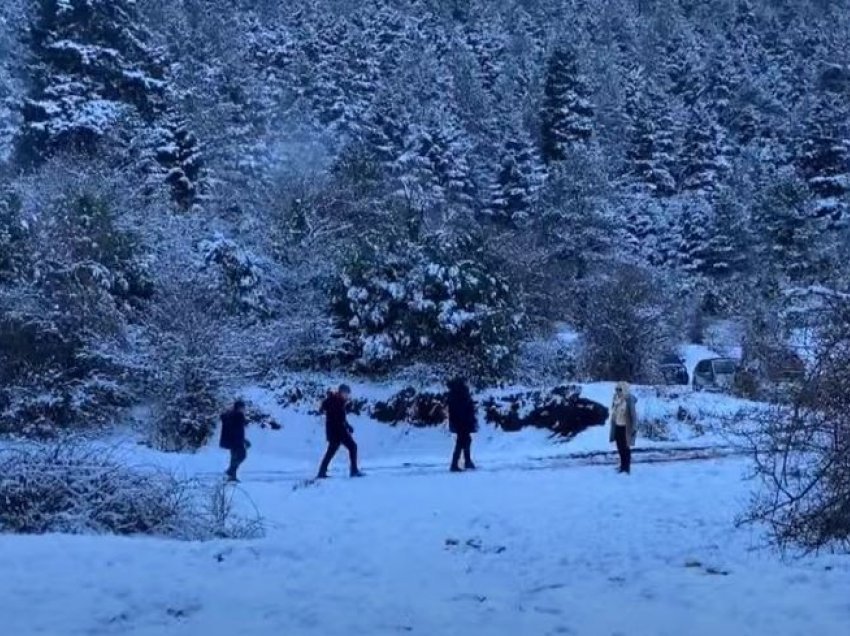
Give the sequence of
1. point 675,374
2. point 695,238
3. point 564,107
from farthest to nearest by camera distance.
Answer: point 564,107
point 695,238
point 675,374

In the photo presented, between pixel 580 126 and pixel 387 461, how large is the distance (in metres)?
34.3

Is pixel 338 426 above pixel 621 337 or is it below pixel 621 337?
below

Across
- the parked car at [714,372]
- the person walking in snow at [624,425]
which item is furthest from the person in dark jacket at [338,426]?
the parked car at [714,372]

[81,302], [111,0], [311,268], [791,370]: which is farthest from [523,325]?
[111,0]

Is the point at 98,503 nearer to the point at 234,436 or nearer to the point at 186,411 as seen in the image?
the point at 234,436

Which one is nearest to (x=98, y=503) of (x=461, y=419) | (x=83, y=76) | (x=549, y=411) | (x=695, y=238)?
(x=461, y=419)

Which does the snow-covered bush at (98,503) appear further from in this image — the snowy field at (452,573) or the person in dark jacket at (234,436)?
the person in dark jacket at (234,436)

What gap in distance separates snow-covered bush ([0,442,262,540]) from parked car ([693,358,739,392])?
70.5ft

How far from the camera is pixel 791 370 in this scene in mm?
8977

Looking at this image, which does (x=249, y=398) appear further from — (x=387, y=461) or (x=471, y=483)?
(x=471, y=483)

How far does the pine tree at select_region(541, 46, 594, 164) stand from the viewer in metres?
51.1

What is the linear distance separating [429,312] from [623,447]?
9708 mm

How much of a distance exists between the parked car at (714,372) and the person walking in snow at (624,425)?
1411cm

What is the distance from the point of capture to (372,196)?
35.9 m
